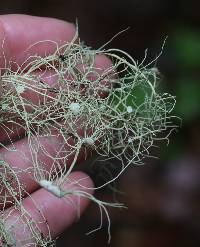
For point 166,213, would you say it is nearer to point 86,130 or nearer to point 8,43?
point 86,130

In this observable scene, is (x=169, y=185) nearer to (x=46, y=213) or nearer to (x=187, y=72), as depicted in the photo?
(x=187, y=72)

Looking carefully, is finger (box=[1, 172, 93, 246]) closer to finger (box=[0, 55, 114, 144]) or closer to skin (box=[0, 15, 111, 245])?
skin (box=[0, 15, 111, 245])

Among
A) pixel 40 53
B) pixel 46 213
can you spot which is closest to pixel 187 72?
pixel 40 53

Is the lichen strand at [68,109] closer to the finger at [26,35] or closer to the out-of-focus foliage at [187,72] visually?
the finger at [26,35]

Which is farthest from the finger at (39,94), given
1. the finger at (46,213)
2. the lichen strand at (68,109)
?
the finger at (46,213)

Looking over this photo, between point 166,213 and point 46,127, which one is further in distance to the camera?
point 166,213

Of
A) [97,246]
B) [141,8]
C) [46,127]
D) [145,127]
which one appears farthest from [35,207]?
[141,8]

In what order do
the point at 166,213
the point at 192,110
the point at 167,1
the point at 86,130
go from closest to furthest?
the point at 86,130 < the point at 192,110 < the point at 166,213 < the point at 167,1
